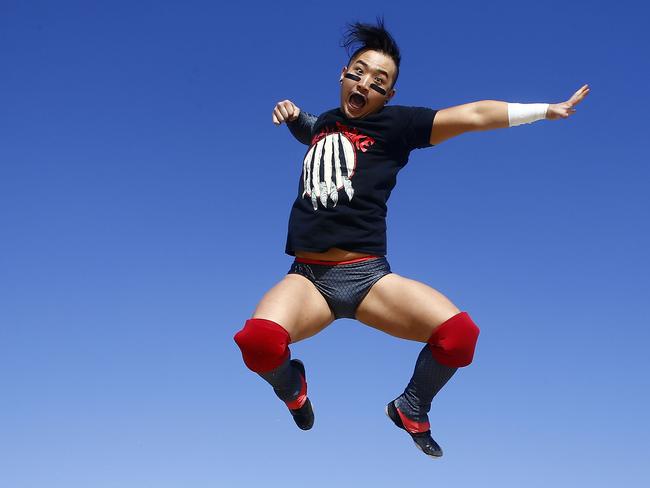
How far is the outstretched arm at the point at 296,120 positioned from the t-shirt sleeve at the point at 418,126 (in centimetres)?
98

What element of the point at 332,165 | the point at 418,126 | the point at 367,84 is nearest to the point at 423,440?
the point at 332,165

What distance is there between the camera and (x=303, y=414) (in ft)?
20.7

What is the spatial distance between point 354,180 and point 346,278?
2.23ft

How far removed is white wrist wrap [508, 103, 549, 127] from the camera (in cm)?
575

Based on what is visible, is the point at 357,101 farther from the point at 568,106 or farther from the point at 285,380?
the point at 285,380

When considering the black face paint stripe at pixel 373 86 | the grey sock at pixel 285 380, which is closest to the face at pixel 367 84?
the black face paint stripe at pixel 373 86

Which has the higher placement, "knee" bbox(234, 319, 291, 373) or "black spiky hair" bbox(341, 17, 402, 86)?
"black spiky hair" bbox(341, 17, 402, 86)

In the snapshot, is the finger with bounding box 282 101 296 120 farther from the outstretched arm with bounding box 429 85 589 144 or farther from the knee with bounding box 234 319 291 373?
the knee with bounding box 234 319 291 373

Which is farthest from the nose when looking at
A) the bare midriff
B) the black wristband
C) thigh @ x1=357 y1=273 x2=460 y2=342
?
thigh @ x1=357 y1=273 x2=460 y2=342

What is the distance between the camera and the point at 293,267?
619 centimetres

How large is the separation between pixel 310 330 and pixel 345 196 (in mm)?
964

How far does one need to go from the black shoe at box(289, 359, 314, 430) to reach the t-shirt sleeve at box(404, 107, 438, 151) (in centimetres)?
180

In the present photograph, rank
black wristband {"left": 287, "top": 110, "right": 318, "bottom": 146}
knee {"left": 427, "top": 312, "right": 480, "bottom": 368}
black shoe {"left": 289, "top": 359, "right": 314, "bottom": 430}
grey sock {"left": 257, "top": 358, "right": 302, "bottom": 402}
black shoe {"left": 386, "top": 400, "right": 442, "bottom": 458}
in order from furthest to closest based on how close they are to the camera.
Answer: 1. black wristband {"left": 287, "top": 110, "right": 318, "bottom": 146}
2. black shoe {"left": 289, "top": 359, "right": 314, "bottom": 430}
3. black shoe {"left": 386, "top": 400, "right": 442, "bottom": 458}
4. grey sock {"left": 257, "top": 358, "right": 302, "bottom": 402}
5. knee {"left": 427, "top": 312, "right": 480, "bottom": 368}

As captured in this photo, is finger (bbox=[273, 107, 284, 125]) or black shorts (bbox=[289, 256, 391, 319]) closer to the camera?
black shorts (bbox=[289, 256, 391, 319])
